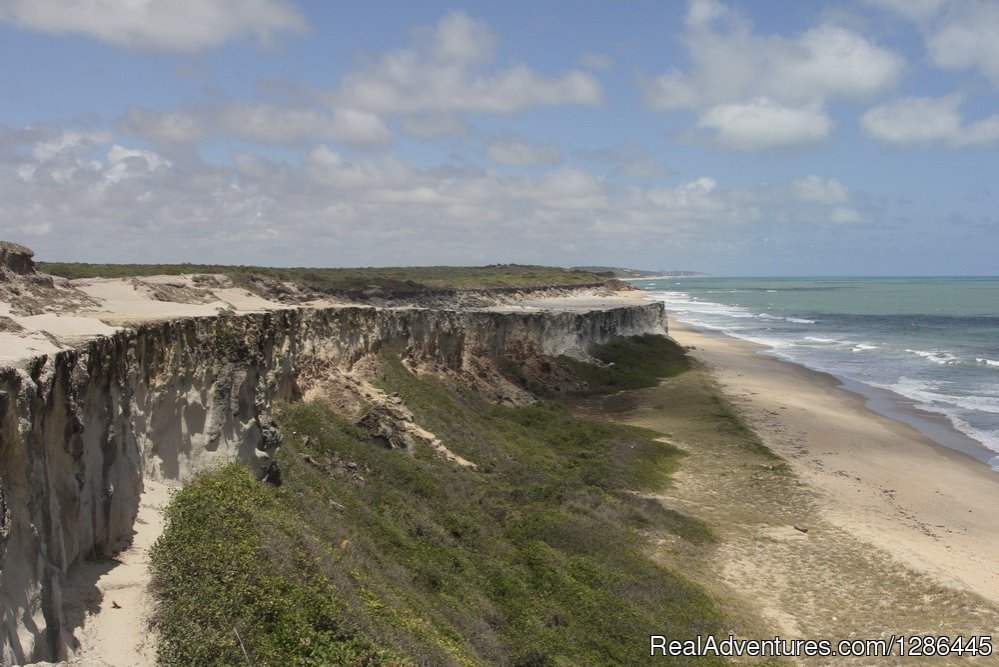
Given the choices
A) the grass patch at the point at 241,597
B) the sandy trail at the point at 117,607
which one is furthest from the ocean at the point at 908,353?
the sandy trail at the point at 117,607

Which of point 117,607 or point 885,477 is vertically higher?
point 117,607

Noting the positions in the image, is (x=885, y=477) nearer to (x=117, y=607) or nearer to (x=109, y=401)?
(x=109, y=401)

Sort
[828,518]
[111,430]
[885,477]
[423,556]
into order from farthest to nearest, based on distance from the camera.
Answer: [885,477] → [828,518] → [423,556] → [111,430]

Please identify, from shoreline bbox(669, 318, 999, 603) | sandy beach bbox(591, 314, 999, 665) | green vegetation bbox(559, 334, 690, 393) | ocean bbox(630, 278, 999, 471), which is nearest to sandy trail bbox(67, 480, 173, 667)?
sandy beach bbox(591, 314, 999, 665)

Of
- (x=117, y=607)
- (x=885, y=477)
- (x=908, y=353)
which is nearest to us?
(x=117, y=607)

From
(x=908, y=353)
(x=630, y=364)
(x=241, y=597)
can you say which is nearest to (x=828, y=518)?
(x=241, y=597)

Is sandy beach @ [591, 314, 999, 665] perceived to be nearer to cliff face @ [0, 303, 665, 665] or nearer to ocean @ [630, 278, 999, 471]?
ocean @ [630, 278, 999, 471]
